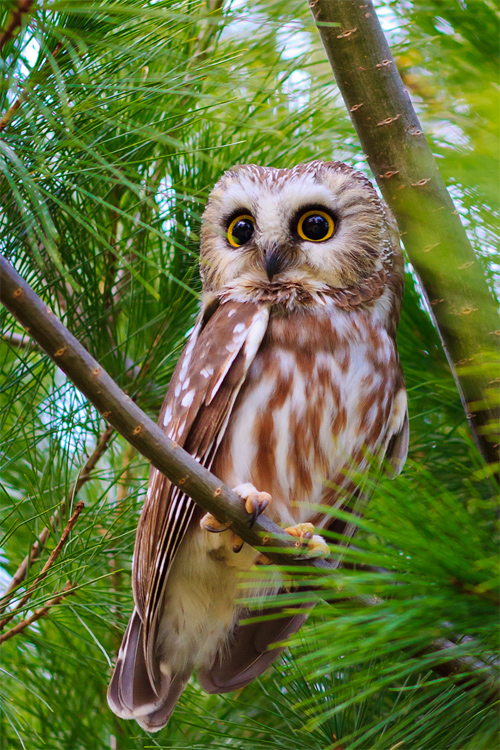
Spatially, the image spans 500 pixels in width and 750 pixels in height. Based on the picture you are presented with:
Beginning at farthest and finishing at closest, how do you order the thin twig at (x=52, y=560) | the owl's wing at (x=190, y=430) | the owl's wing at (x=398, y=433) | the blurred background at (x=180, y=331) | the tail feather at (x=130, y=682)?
the owl's wing at (x=398, y=433) < the tail feather at (x=130, y=682) < the owl's wing at (x=190, y=430) < the thin twig at (x=52, y=560) < the blurred background at (x=180, y=331)

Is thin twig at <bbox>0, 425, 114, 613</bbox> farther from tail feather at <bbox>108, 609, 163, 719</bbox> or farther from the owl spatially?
tail feather at <bbox>108, 609, 163, 719</bbox>

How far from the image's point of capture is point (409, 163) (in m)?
1.47

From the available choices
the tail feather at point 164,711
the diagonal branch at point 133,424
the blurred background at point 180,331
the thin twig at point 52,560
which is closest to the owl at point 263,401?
the tail feather at point 164,711

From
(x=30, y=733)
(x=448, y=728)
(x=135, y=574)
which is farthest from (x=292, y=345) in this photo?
(x=30, y=733)

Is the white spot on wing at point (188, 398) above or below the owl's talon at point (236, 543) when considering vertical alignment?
above

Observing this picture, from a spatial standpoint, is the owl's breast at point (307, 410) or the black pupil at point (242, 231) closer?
the owl's breast at point (307, 410)

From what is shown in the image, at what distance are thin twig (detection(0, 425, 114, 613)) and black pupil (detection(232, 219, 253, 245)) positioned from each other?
67 cm

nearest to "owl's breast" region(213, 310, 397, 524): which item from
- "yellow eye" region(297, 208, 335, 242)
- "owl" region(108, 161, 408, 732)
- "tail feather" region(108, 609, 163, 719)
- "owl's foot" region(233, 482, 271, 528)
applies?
"owl" region(108, 161, 408, 732)

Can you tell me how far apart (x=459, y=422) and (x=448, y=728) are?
932 millimetres

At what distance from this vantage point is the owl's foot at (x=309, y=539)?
1634 millimetres

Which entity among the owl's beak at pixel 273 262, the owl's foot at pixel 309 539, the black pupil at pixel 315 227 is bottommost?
the owl's foot at pixel 309 539

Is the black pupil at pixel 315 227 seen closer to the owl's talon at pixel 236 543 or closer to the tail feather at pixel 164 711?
the owl's talon at pixel 236 543

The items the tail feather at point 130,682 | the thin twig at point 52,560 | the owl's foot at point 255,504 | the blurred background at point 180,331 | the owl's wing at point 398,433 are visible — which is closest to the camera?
the blurred background at point 180,331

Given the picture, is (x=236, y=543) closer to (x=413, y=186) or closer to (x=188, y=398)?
(x=188, y=398)
